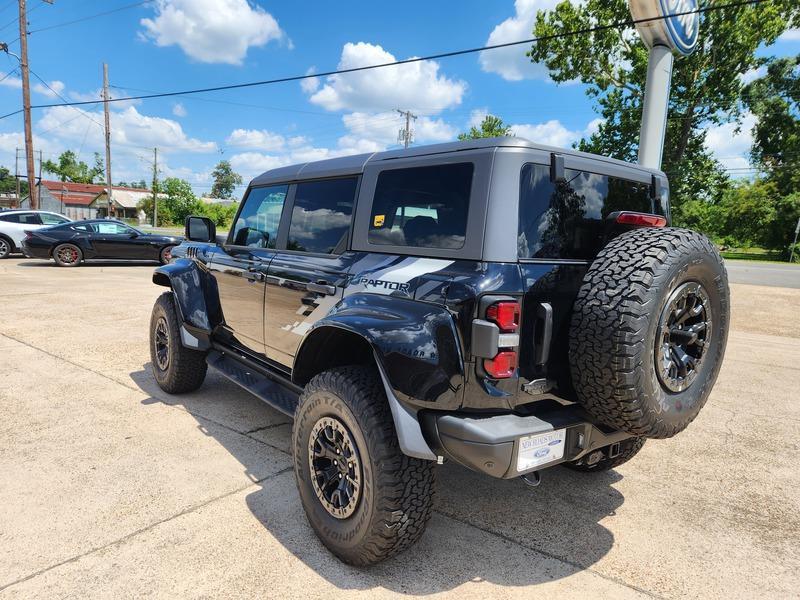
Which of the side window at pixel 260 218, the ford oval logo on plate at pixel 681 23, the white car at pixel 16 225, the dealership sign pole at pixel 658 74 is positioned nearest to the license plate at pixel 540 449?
the side window at pixel 260 218

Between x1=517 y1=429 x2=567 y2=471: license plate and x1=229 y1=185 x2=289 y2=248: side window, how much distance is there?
7.54 feet

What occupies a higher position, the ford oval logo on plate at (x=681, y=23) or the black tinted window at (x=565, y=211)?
the ford oval logo on plate at (x=681, y=23)

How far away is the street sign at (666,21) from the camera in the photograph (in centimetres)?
935

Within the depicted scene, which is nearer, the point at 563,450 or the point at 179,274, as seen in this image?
the point at 563,450

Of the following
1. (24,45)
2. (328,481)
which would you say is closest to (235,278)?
(328,481)

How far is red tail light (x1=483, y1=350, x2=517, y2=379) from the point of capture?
2.06 meters

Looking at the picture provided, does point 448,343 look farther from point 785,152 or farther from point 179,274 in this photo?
point 785,152

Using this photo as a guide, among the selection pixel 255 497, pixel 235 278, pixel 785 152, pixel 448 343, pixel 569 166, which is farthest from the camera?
pixel 785 152

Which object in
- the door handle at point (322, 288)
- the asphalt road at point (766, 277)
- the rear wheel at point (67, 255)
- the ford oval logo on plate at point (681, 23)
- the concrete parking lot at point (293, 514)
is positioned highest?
the ford oval logo on plate at point (681, 23)

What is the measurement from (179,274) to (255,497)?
226 cm

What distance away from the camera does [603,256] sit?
2.20 meters

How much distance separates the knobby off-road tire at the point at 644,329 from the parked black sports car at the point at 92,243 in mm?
14406

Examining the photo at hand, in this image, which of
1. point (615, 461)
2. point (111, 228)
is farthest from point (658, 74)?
point (111, 228)

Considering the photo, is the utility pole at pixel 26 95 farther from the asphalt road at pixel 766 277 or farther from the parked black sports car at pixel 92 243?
the asphalt road at pixel 766 277
